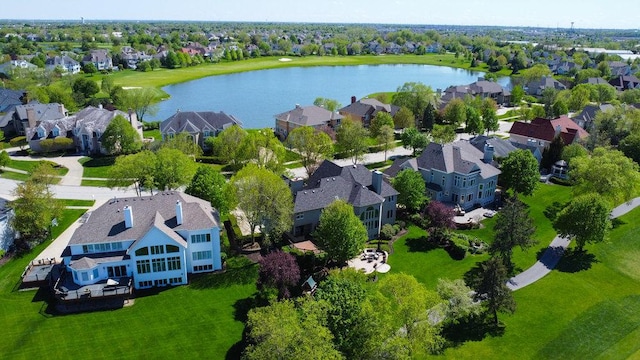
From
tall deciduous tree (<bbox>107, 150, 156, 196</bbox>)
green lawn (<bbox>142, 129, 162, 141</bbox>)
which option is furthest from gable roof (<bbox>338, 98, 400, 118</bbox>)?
tall deciduous tree (<bbox>107, 150, 156, 196</bbox>)

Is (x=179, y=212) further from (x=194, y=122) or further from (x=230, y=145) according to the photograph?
(x=194, y=122)

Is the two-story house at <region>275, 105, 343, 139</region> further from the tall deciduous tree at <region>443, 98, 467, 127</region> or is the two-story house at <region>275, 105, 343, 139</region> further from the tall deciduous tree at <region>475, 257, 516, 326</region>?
the tall deciduous tree at <region>475, 257, 516, 326</region>

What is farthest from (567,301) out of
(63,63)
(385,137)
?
(63,63)

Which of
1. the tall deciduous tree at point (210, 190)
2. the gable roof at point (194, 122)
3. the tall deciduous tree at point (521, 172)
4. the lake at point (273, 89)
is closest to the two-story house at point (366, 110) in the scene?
the lake at point (273, 89)

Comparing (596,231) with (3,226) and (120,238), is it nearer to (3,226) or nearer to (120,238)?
(120,238)

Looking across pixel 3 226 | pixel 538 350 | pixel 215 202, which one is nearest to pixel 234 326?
pixel 215 202

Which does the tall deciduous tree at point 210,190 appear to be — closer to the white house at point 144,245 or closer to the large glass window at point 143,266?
the white house at point 144,245
